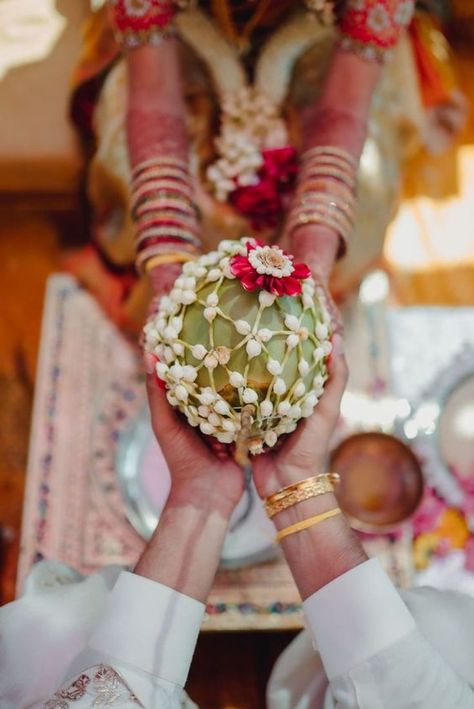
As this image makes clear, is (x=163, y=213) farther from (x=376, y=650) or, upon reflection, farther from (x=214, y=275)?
(x=376, y=650)

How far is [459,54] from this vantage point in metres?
2.16

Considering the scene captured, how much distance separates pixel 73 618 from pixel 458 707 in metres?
0.50

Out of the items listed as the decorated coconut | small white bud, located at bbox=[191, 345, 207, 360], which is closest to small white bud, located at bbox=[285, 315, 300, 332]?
the decorated coconut

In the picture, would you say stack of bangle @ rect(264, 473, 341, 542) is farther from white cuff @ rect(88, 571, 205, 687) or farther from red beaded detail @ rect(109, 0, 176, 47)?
red beaded detail @ rect(109, 0, 176, 47)

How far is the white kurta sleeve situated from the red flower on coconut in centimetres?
36

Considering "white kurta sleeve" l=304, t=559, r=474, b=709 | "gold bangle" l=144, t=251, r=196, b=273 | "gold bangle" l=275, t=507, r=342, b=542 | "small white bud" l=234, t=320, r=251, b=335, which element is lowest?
"white kurta sleeve" l=304, t=559, r=474, b=709

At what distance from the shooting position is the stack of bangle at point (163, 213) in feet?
3.96

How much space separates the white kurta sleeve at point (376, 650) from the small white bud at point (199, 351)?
0.33 metres

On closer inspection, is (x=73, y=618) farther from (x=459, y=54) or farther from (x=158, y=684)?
(x=459, y=54)

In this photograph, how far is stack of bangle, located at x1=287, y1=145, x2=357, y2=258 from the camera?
4.00 feet

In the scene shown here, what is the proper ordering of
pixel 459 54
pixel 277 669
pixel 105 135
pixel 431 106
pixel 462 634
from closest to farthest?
1. pixel 462 634
2. pixel 277 669
3. pixel 105 135
4. pixel 431 106
5. pixel 459 54

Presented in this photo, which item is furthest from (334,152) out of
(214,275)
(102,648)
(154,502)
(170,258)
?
(102,648)

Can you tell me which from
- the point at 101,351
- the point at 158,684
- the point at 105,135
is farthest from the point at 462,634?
the point at 105,135

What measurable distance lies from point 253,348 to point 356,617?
1.16ft
